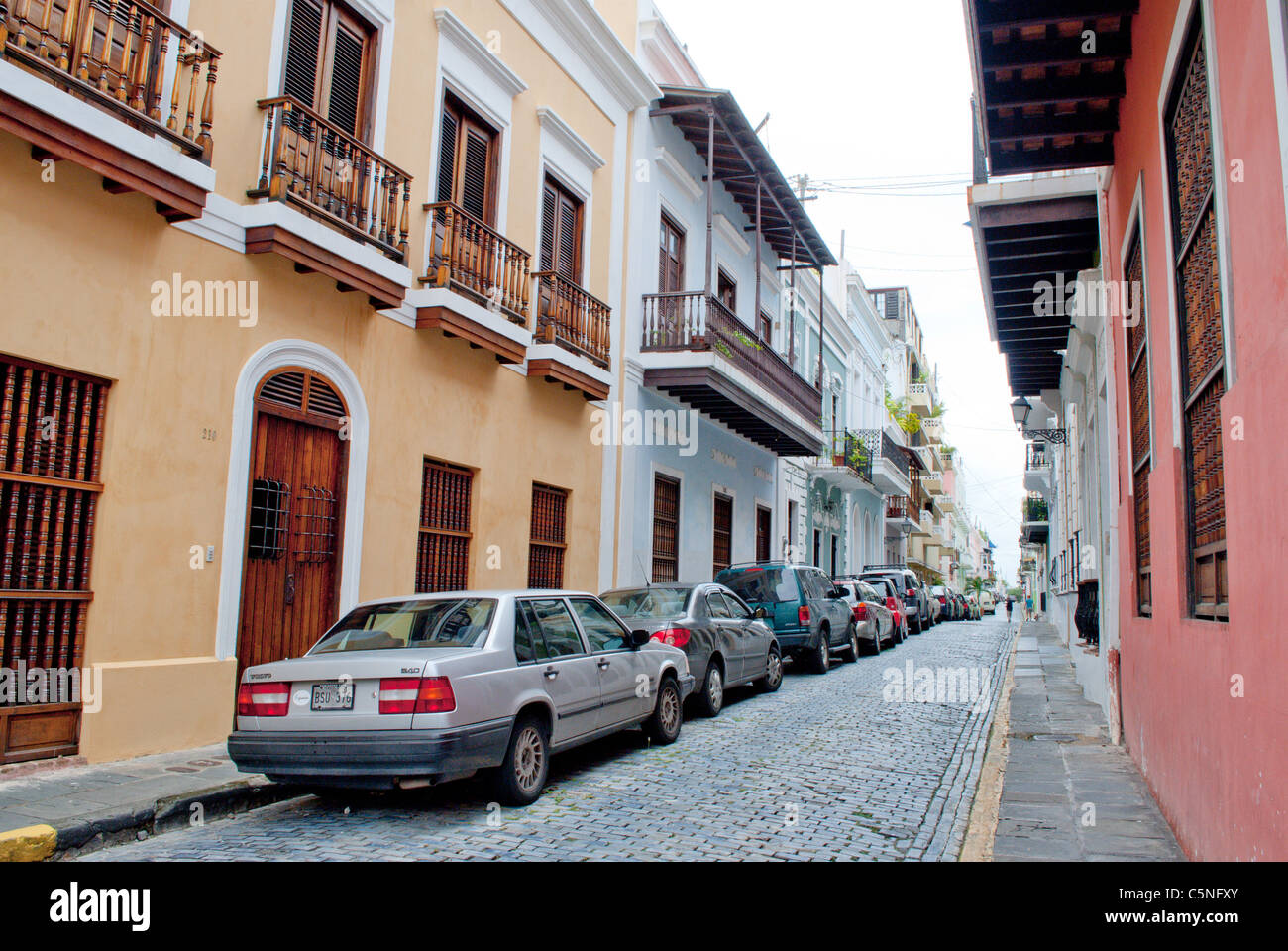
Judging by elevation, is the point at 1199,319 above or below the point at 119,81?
below

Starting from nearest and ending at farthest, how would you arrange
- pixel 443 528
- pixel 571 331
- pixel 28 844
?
pixel 28 844
pixel 443 528
pixel 571 331

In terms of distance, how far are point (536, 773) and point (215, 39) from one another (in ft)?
21.9

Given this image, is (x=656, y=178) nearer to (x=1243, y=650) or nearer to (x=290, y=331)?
(x=290, y=331)

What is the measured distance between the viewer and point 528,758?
21.7ft

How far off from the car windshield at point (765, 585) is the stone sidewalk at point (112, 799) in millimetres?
8747

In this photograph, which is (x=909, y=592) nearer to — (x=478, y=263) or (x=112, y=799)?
(x=478, y=263)

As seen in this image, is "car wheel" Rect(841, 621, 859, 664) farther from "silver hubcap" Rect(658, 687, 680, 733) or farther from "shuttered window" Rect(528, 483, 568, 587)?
"silver hubcap" Rect(658, 687, 680, 733)

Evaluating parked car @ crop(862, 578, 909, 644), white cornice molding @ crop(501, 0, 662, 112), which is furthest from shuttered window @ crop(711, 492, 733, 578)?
white cornice molding @ crop(501, 0, 662, 112)

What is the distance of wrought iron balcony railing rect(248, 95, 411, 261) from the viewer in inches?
341

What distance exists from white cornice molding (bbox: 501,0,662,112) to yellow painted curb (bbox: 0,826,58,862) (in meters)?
11.0

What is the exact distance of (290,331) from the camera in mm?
9008

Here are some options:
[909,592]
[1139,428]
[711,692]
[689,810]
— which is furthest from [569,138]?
[909,592]

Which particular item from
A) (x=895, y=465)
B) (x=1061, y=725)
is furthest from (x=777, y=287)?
(x=1061, y=725)

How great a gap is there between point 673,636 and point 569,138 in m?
8.01
